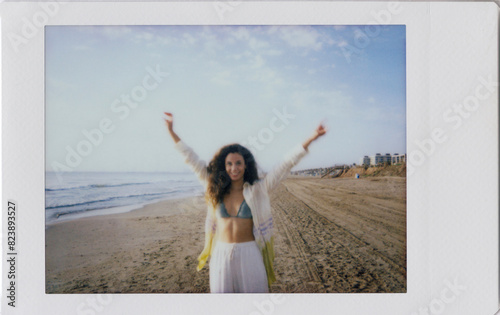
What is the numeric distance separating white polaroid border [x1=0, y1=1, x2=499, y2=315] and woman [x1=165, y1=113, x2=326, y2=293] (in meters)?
0.31

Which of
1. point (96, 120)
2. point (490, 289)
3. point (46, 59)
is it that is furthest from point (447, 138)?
point (46, 59)

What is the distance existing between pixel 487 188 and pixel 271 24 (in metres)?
2.13

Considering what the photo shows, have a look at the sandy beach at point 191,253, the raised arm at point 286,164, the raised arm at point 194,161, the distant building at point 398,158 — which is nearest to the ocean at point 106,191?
the sandy beach at point 191,253

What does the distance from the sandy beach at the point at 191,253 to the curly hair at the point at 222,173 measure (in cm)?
33

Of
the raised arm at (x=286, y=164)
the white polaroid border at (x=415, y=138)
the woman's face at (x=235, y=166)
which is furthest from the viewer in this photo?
the white polaroid border at (x=415, y=138)

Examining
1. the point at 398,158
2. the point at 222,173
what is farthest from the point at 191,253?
the point at 398,158

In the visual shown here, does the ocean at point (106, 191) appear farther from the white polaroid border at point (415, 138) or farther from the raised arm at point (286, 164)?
the raised arm at point (286, 164)

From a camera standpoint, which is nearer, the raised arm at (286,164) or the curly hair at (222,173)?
the raised arm at (286,164)

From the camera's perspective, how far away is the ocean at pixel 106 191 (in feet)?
7.13

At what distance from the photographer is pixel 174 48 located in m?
2.21

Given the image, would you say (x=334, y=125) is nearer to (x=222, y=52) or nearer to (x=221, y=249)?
(x=222, y=52)

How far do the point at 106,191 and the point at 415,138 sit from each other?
8.20ft

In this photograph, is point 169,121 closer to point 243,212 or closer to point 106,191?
point 106,191

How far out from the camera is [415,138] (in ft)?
7.22
